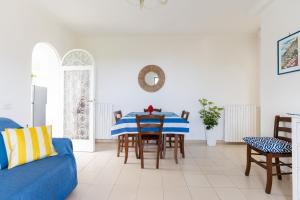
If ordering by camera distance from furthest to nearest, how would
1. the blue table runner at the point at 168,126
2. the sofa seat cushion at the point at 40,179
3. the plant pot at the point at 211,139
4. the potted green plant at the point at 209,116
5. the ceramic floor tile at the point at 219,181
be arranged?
1. the plant pot at the point at 211,139
2. the potted green plant at the point at 209,116
3. the blue table runner at the point at 168,126
4. the ceramic floor tile at the point at 219,181
5. the sofa seat cushion at the point at 40,179

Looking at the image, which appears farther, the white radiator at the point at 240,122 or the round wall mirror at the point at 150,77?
the round wall mirror at the point at 150,77

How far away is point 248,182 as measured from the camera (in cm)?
261

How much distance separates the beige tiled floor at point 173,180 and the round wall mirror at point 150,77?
1.84m

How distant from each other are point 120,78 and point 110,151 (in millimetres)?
1855

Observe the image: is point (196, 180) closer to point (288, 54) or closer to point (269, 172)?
point (269, 172)

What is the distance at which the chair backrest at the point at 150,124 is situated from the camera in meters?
3.06

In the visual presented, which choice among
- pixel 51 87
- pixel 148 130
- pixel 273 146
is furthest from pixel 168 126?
pixel 51 87

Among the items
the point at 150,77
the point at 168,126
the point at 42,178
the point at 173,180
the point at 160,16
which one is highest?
the point at 160,16

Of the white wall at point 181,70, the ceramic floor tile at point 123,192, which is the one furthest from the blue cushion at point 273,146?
the white wall at point 181,70

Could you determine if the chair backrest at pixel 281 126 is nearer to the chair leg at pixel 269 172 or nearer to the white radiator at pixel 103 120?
the chair leg at pixel 269 172

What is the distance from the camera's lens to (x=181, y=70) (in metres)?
5.02

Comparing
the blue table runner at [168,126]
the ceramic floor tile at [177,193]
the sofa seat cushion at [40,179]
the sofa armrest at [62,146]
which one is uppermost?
the blue table runner at [168,126]

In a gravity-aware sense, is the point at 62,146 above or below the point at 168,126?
below

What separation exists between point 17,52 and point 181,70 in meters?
3.46
